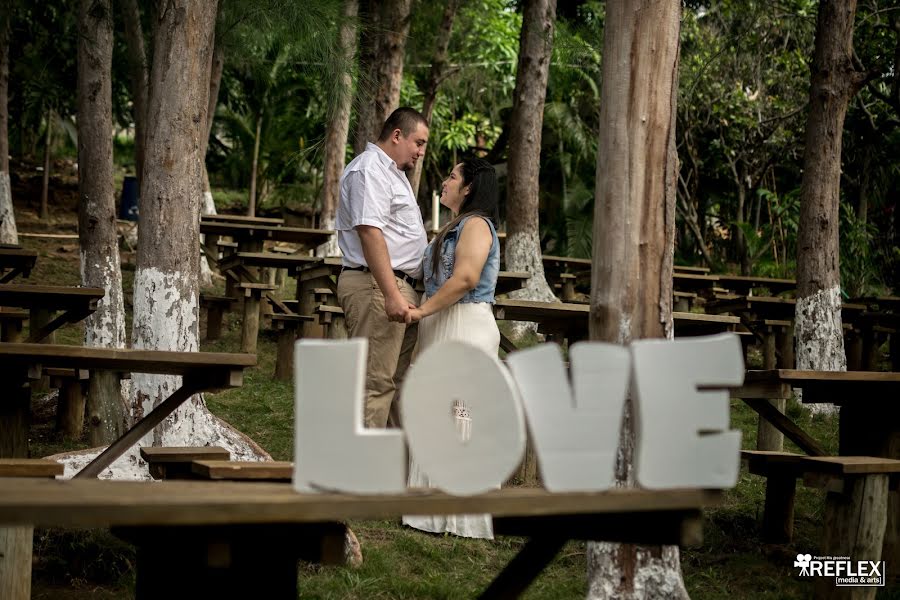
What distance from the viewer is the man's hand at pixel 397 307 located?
16.5ft

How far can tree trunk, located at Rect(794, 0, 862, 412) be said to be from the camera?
9.77 meters

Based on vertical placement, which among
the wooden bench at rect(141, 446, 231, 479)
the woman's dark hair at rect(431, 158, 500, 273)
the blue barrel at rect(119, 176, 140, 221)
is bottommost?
the wooden bench at rect(141, 446, 231, 479)

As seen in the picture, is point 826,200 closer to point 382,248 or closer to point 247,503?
point 382,248

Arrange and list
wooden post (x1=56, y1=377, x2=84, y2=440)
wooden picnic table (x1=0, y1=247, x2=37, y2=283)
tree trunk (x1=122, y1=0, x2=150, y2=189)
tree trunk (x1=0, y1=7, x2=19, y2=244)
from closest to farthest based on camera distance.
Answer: wooden post (x1=56, y1=377, x2=84, y2=440) < wooden picnic table (x1=0, y1=247, x2=37, y2=283) < tree trunk (x1=122, y1=0, x2=150, y2=189) < tree trunk (x1=0, y1=7, x2=19, y2=244)

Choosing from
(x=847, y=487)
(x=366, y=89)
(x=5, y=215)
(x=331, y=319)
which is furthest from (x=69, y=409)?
(x=5, y=215)

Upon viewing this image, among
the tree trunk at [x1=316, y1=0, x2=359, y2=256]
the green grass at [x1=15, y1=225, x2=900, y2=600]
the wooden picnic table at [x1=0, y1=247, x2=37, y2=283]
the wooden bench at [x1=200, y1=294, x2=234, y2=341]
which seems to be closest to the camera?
the green grass at [x1=15, y1=225, x2=900, y2=600]

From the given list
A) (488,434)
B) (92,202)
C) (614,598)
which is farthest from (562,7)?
(488,434)

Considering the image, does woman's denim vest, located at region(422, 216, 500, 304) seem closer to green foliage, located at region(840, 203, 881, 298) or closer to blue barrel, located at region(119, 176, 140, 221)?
green foliage, located at region(840, 203, 881, 298)

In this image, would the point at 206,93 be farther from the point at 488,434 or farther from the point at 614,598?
the point at 488,434

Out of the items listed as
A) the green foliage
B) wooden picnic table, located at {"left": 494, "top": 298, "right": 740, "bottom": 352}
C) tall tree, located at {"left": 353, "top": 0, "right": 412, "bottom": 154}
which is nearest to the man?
wooden picnic table, located at {"left": 494, "top": 298, "right": 740, "bottom": 352}

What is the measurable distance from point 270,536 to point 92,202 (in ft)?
21.0

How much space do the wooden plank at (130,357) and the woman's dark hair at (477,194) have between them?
1.40 metres

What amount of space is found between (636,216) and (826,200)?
6.07 metres

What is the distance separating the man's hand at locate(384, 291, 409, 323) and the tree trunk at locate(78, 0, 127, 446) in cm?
423
